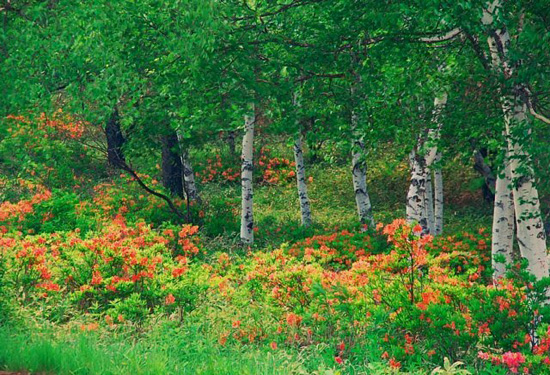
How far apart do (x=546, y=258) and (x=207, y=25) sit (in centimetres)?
535

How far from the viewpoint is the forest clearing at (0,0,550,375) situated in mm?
6703

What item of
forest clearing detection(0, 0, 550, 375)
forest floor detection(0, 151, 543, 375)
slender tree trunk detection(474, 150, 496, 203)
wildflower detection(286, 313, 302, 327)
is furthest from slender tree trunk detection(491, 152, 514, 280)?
wildflower detection(286, 313, 302, 327)

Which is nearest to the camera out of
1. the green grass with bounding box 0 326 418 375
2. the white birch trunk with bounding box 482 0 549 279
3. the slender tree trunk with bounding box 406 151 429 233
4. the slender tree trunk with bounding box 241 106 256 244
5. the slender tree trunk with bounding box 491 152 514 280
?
the green grass with bounding box 0 326 418 375

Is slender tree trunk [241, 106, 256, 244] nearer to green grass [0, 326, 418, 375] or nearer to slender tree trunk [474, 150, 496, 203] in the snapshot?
slender tree trunk [474, 150, 496, 203]

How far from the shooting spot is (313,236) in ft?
50.1

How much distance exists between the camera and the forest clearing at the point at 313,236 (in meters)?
6.70

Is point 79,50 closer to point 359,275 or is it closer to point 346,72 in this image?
point 346,72

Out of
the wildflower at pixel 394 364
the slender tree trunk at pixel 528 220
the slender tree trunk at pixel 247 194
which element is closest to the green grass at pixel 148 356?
the wildflower at pixel 394 364

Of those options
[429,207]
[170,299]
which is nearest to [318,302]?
[170,299]

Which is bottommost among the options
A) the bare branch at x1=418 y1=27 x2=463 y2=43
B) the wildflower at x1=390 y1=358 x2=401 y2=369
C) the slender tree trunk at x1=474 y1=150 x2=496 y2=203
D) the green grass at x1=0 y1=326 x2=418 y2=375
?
the wildflower at x1=390 y1=358 x2=401 y2=369

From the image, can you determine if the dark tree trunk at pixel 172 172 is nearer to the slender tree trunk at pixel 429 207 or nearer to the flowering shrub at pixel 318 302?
the slender tree trunk at pixel 429 207

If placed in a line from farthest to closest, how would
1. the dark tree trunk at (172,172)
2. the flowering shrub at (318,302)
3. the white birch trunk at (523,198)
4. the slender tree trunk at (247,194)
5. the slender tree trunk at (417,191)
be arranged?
the dark tree trunk at (172,172) → the slender tree trunk at (247,194) → the slender tree trunk at (417,191) → the white birch trunk at (523,198) → the flowering shrub at (318,302)

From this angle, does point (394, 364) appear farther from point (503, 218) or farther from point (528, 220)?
point (503, 218)

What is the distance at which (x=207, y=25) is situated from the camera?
898 cm
